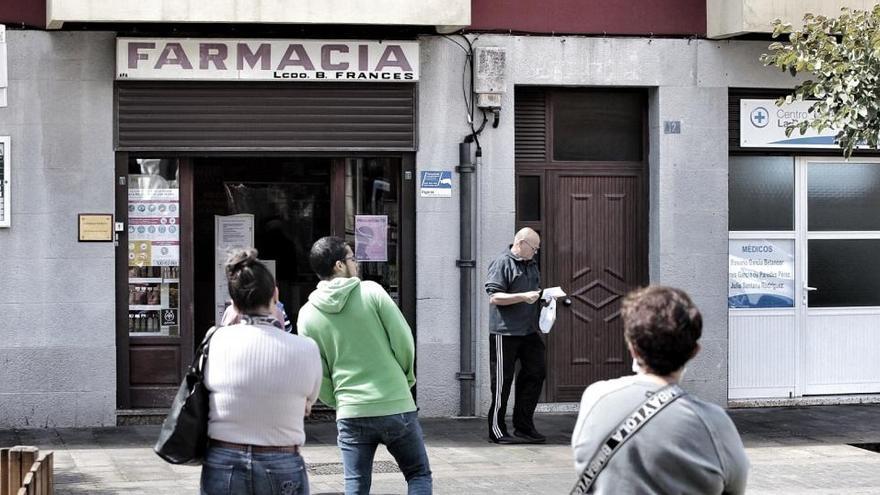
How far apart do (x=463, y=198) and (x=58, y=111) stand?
3.71 meters

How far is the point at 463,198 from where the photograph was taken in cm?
1291

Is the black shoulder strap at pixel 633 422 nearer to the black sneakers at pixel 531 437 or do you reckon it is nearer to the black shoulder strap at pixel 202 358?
the black shoulder strap at pixel 202 358

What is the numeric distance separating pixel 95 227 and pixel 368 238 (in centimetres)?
249

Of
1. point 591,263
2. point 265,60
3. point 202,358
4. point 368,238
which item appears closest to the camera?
point 202,358

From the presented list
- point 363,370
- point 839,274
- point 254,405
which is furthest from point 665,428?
point 839,274

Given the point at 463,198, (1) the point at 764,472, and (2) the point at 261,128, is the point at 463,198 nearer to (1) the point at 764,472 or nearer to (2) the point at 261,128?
(2) the point at 261,128

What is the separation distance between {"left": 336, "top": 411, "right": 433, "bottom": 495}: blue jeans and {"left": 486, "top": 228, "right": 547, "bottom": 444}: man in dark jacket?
15.2 ft

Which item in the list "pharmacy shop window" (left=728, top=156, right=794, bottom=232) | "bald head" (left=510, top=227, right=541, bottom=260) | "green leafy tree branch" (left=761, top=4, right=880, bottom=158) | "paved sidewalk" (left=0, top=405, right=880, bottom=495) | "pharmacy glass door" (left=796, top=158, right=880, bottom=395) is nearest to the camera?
"paved sidewalk" (left=0, top=405, right=880, bottom=495)

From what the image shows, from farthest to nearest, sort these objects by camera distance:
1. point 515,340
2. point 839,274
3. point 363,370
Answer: point 839,274 → point 515,340 → point 363,370

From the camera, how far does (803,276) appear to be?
14.0 m

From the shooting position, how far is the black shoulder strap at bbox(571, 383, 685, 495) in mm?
3770

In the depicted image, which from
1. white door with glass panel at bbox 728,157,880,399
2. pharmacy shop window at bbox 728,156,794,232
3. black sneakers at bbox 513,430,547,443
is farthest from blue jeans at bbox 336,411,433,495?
pharmacy shop window at bbox 728,156,794,232

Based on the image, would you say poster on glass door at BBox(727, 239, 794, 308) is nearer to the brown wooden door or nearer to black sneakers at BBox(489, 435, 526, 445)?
the brown wooden door

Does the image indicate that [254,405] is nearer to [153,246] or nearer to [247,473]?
[247,473]
